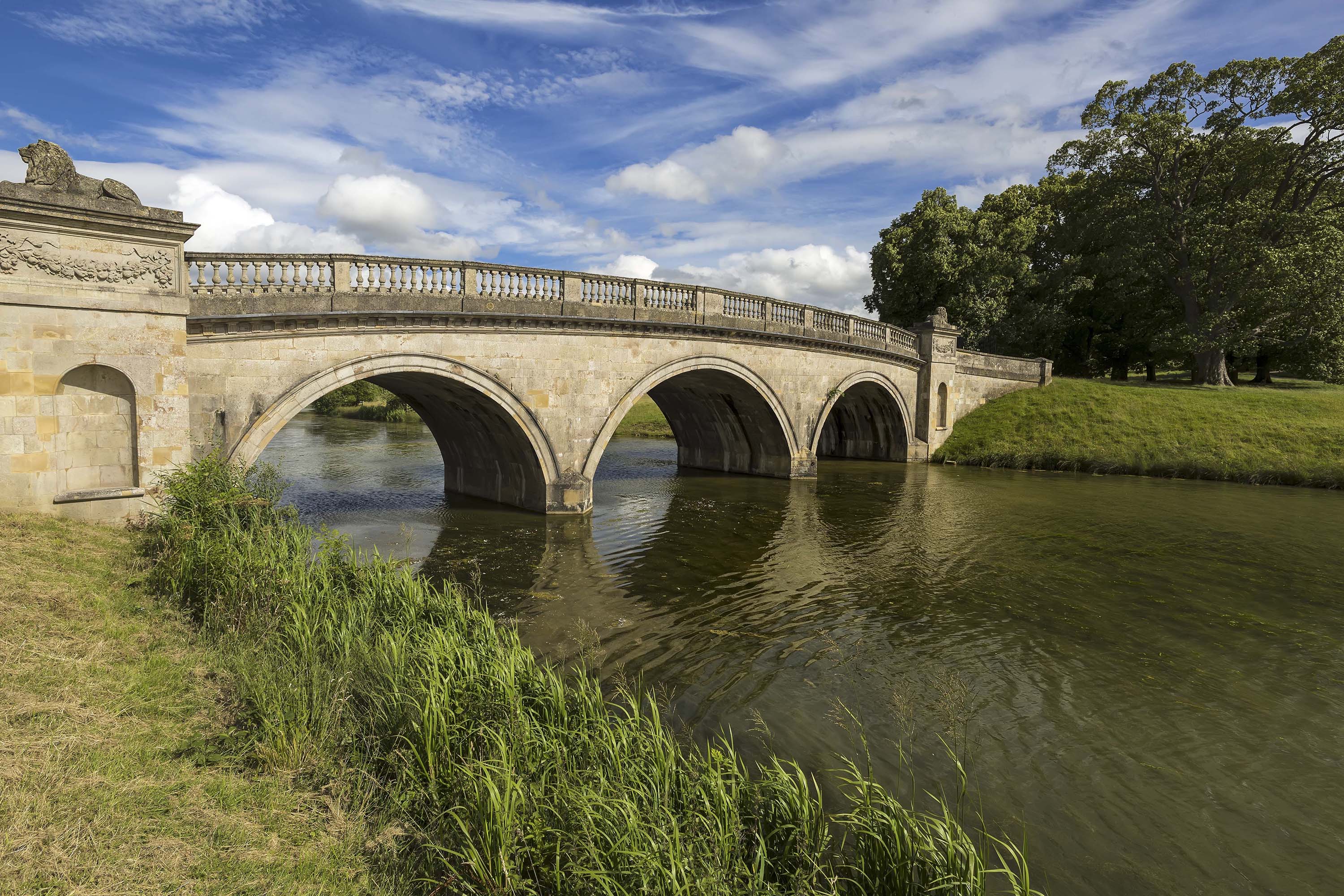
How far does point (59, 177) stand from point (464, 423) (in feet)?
28.3

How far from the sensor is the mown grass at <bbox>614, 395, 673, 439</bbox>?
37188mm

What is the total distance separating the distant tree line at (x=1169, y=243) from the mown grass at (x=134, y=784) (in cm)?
3279

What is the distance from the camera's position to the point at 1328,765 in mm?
5988

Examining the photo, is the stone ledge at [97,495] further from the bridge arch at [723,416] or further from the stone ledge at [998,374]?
the stone ledge at [998,374]

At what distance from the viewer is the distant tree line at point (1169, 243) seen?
27203mm

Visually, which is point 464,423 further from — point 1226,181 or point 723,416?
point 1226,181

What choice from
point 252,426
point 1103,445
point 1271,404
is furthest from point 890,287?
point 252,426

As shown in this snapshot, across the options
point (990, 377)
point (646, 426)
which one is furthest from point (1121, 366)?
point (646, 426)

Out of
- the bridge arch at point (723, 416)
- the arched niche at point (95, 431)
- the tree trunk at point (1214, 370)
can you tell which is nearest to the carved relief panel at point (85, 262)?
the arched niche at point (95, 431)

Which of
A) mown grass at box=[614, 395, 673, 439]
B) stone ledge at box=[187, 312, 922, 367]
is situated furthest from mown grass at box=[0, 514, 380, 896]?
mown grass at box=[614, 395, 673, 439]

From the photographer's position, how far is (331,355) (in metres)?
12.4

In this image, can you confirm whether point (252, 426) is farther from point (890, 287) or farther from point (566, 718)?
point (890, 287)

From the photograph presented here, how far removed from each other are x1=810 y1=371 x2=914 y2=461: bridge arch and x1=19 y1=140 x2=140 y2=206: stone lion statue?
68.0 feet

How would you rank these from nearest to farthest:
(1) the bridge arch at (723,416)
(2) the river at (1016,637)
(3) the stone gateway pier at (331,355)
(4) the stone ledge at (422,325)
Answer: (2) the river at (1016,637), (3) the stone gateway pier at (331,355), (4) the stone ledge at (422,325), (1) the bridge arch at (723,416)
